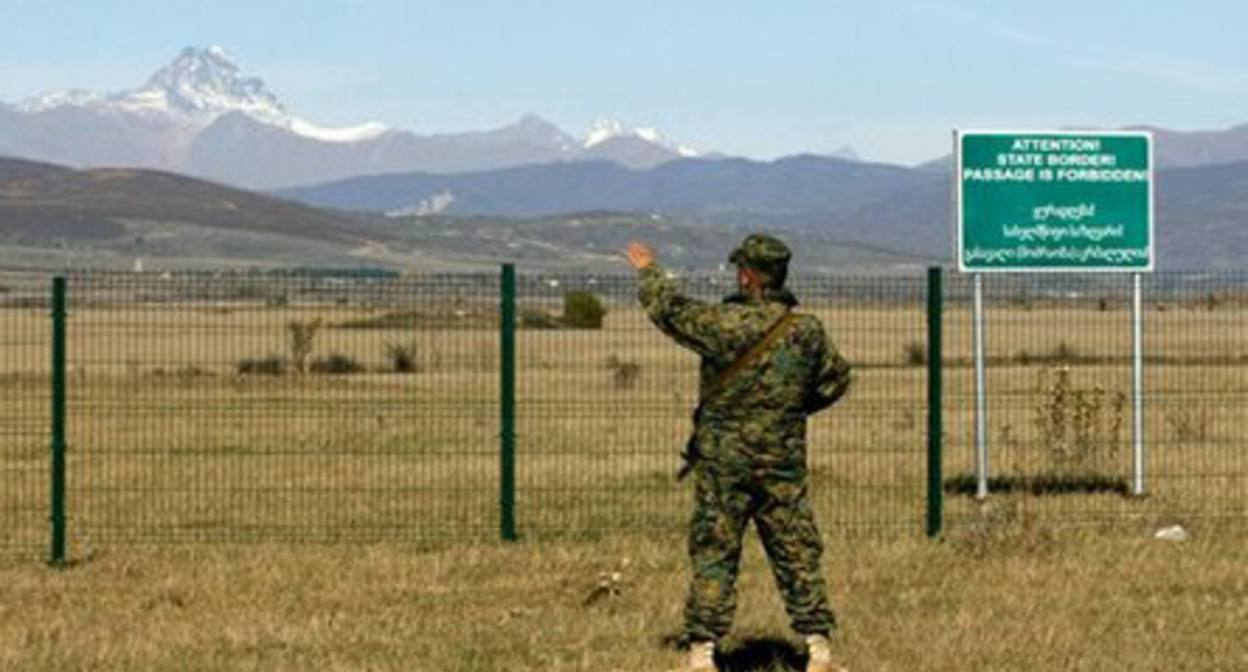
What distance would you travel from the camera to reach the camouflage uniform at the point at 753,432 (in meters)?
12.1

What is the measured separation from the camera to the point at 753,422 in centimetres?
1216

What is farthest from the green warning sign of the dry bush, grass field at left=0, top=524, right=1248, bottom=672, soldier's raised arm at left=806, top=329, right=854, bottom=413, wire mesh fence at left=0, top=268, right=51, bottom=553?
soldier's raised arm at left=806, top=329, right=854, bottom=413

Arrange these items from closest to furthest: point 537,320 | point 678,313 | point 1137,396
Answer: point 678,313
point 1137,396
point 537,320

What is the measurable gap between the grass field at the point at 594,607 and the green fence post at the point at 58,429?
0.36 meters

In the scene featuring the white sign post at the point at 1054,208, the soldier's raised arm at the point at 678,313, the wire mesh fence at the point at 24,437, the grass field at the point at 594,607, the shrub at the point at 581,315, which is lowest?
the grass field at the point at 594,607

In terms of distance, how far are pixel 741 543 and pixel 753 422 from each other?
0.65m

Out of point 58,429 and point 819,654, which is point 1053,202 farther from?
point 819,654

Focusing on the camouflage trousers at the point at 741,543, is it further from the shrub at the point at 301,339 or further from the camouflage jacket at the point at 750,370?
the shrub at the point at 301,339

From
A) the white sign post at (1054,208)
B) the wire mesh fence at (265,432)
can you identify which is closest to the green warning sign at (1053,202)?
the white sign post at (1054,208)

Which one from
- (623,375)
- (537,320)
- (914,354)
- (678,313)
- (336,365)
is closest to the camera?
(678,313)

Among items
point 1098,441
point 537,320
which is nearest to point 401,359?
point 537,320

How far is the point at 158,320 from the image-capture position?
23.1 m

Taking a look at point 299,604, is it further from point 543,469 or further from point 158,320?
point 543,469

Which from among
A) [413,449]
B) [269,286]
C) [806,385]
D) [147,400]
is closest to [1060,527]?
[269,286]
